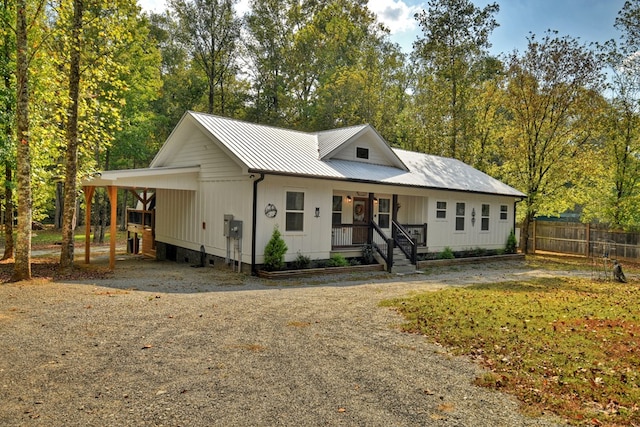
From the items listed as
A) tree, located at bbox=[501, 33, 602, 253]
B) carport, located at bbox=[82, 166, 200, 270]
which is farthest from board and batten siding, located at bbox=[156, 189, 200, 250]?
tree, located at bbox=[501, 33, 602, 253]

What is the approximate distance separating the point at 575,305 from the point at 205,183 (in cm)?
1164

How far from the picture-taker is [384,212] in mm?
17438

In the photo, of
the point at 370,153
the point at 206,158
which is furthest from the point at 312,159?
the point at 206,158

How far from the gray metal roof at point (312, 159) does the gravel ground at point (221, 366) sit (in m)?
5.33

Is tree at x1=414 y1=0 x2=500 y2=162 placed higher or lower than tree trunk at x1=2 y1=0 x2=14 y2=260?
higher

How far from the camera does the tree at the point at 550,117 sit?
2158 centimetres

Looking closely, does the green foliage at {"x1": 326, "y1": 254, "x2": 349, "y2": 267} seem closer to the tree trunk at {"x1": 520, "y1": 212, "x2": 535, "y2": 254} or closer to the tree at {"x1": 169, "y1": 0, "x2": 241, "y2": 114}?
the tree trunk at {"x1": 520, "y1": 212, "x2": 535, "y2": 254}

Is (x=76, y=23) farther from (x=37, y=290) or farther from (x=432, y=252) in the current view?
(x=432, y=252)

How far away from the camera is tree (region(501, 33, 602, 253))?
2158cm

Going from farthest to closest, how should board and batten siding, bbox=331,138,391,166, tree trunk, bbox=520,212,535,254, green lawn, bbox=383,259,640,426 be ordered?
tree trunk, bbox=520,212,535,254 → board and batten siding, bbox=331,138,391,166 → green lawn, bbox=383,259,640,426

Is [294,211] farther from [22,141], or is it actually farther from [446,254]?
[446,254]

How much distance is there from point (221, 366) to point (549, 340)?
199 inches

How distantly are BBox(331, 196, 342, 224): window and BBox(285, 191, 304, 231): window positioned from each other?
248cm

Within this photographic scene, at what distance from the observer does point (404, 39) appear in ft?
121
